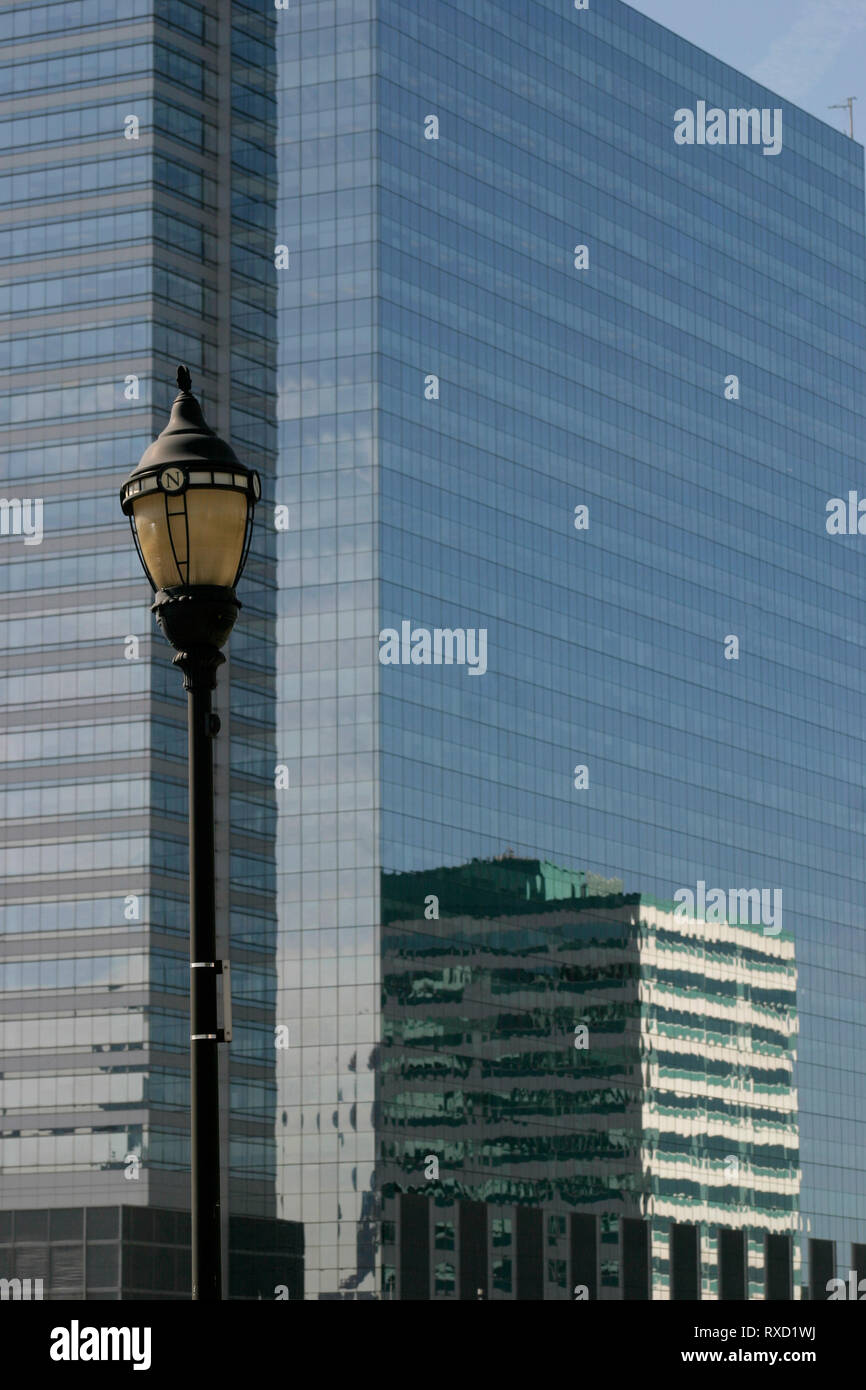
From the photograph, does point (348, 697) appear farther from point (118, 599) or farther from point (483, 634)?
point (118, 599)

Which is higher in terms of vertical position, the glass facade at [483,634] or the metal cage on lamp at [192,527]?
the glass facade at [483,634]

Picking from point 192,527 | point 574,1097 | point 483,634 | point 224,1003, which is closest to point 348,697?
point 483,634

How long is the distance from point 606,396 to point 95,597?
152ft

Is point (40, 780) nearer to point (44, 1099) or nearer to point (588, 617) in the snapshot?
point (44, 1099)

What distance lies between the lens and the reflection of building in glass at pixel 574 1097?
522ft

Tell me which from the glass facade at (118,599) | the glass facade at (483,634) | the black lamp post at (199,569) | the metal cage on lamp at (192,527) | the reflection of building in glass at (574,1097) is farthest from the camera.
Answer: the glass facade at (483,634)

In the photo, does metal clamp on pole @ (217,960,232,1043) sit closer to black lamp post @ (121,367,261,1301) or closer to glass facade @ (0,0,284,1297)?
black lamp post @ (121,367,261,1301)

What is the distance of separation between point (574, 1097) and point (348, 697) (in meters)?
32.3

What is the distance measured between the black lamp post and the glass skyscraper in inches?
5203

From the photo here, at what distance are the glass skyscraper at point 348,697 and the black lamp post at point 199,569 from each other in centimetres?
13216

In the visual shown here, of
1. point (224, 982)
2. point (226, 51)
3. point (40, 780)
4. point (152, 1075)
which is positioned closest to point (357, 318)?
point (226, 51)

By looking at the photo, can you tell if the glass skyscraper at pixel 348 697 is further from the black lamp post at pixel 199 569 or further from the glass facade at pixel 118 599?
the black lamp post at pixel 199 569

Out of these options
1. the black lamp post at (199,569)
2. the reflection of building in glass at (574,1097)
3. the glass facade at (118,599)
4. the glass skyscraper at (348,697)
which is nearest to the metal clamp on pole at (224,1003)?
the black lamp post at (199,569)
